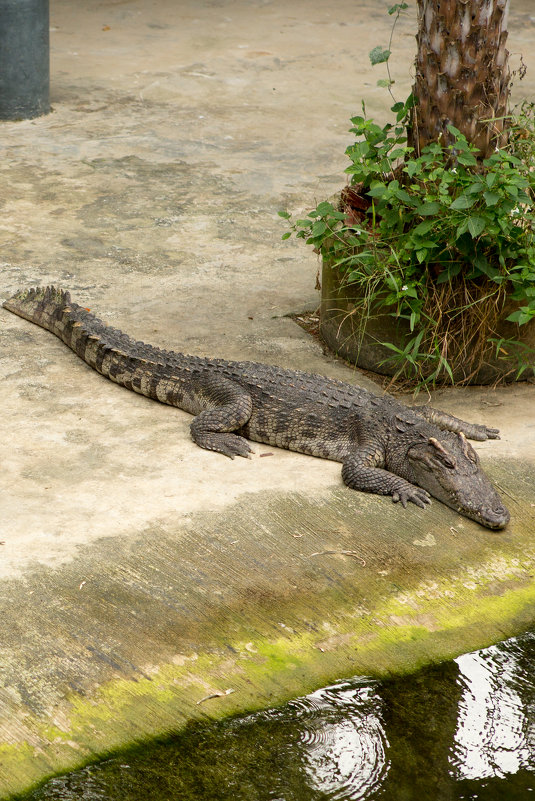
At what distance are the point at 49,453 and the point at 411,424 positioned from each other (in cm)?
179

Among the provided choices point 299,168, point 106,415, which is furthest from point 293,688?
point 299,168

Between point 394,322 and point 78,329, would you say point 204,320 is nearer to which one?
point 78,329

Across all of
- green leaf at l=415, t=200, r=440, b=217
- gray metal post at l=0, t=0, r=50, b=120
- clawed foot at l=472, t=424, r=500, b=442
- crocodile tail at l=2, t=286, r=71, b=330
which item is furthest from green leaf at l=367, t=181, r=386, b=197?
gray metal post at l=0, t=0, r=50, b=120

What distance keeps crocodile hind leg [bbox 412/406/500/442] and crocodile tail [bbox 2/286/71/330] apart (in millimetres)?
2298

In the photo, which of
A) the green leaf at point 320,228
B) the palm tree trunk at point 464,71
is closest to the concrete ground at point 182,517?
the green leaf at point 320,228

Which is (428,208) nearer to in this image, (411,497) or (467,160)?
(467,160)

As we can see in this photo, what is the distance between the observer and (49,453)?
488 centimetres

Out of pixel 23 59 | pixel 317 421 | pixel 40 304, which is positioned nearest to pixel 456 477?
pixel 317 421

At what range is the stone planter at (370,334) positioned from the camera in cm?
565

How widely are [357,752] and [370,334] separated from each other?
2.90 meters

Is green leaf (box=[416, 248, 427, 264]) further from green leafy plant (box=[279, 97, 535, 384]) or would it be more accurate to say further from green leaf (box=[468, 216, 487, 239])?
green leaf (box=[468, 216, 487, 239])

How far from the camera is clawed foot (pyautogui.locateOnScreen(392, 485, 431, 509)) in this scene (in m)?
4.65

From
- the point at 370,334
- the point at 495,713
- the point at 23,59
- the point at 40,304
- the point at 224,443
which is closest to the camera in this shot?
the point at 495,713

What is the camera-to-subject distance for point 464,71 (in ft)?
17.7
